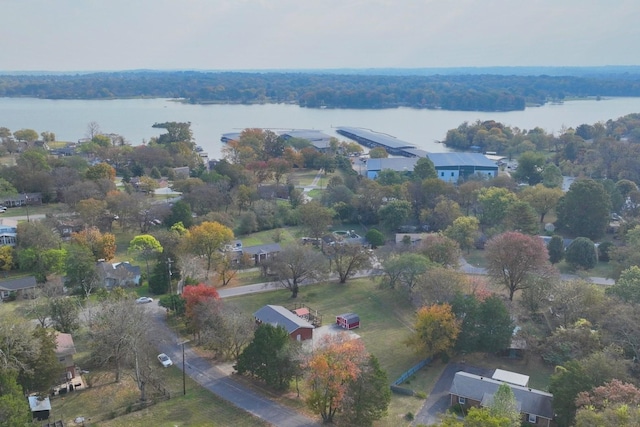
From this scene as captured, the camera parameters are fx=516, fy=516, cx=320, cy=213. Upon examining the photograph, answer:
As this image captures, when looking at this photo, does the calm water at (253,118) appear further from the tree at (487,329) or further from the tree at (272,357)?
the tree at (487,329)

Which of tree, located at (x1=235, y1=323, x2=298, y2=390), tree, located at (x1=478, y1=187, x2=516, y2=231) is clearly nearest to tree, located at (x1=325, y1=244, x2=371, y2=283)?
→ tree, located at (x1=235, y1=323, x2=298, y2=390)

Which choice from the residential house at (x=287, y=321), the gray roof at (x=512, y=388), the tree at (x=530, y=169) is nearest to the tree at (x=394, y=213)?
the residential house at (x=287, y=321)

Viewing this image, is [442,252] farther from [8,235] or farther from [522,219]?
[8,235]

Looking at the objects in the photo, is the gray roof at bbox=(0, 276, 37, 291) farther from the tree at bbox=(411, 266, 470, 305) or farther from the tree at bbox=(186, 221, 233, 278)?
the tree at bbox=(411, 266, 470, 305)

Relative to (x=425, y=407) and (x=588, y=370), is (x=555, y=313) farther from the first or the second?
(x=425, y=407)

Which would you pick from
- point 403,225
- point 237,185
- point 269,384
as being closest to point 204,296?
point 269,384

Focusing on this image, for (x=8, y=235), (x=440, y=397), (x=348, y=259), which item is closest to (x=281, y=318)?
(x=348, y=259)
